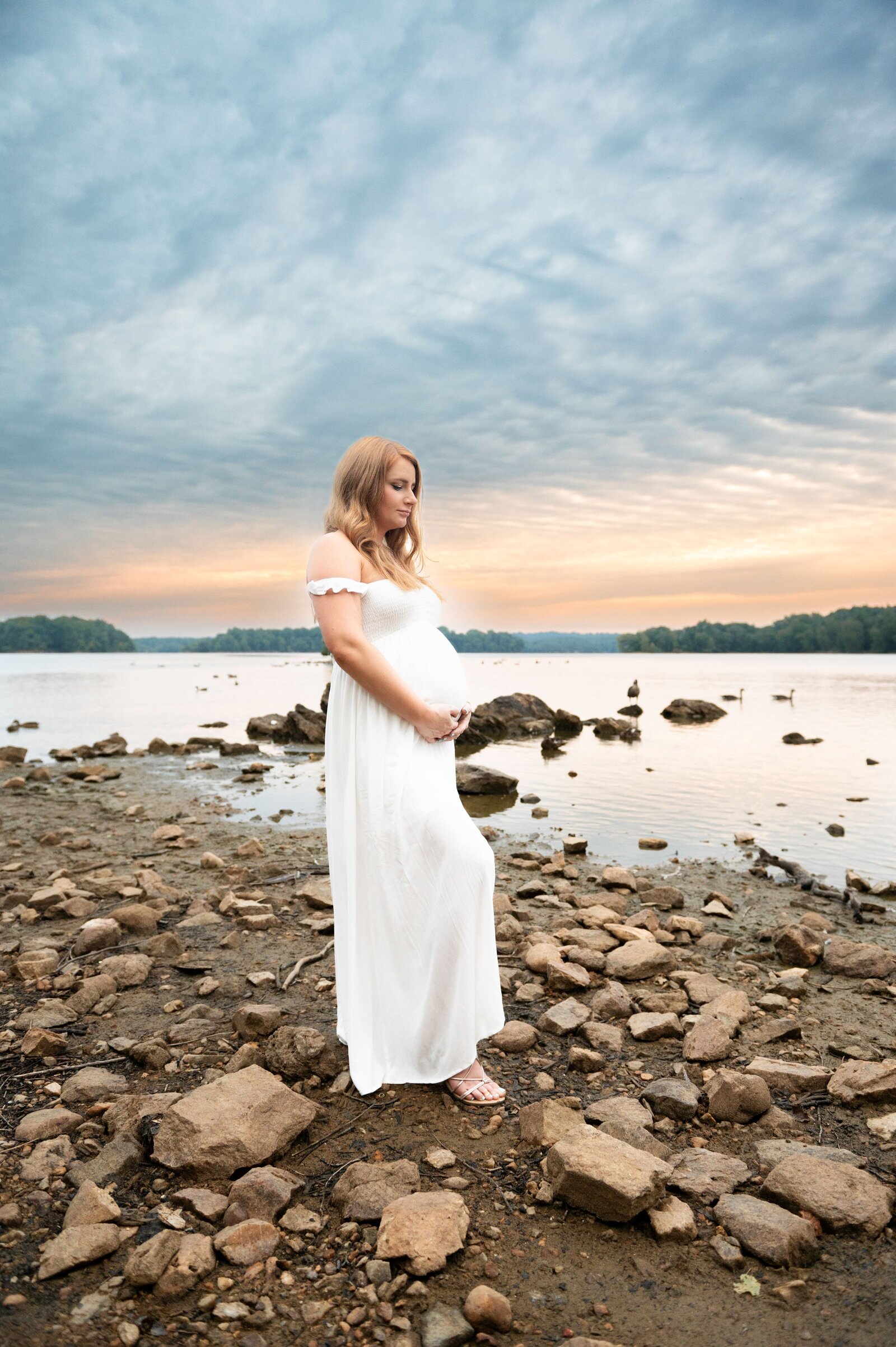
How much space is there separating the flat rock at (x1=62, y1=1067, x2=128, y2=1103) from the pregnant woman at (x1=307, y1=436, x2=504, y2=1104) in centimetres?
110

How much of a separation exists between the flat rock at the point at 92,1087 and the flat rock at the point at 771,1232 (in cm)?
270

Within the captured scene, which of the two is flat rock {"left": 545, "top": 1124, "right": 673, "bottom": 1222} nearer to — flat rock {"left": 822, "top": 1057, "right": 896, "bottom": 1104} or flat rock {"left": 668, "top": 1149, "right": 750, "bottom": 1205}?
flat rock {"left": 668, "top": 1149, "right": 750, "bottom": 1205}

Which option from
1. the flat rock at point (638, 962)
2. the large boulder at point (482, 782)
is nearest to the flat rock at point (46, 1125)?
the flat rock at point (638, 962)

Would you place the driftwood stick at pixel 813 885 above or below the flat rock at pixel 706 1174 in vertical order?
below

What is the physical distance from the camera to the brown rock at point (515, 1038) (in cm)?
438

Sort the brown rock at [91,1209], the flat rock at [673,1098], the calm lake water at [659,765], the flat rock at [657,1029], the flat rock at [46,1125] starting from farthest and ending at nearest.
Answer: the calm lake water at [659,765] < the flat rock at [657,1029] < the flat rock at [673,1098] < the flat rock at [46,1125] < the brown rock at [91,1209]

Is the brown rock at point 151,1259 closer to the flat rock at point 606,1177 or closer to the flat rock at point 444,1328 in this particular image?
the flat rock at point 444,1328

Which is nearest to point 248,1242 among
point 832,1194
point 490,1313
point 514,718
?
point 490,1313

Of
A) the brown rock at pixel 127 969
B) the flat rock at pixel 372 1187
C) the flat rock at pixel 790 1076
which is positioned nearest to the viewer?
the flat rock at pixel 372 1187

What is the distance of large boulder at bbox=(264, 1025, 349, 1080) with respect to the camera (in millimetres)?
4055

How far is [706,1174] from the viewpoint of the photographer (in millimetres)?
3203

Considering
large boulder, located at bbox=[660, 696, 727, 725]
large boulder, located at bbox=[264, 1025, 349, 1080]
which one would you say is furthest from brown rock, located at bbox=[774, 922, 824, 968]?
large boulder, located at bbox=[660, 696, 727, 725]

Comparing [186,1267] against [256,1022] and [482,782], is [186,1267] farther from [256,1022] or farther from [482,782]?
[482,782]

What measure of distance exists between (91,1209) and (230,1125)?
571 millimetres
